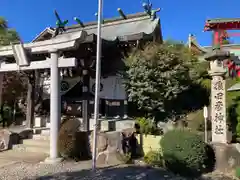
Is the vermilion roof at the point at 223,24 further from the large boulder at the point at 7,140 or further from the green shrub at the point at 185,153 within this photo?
the large boulder at the point at 7,140

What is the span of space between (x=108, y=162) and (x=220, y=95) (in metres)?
3.98

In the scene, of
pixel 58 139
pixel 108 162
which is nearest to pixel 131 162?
pixel 108 162

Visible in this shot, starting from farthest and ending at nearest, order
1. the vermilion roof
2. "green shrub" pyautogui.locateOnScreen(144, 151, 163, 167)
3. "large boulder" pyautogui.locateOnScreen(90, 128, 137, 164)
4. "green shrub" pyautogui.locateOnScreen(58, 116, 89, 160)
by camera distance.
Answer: the vermilion roof < "green shrub" pyautogui.locateOnScreen(58, 116, 89, 160) < "large boulder" pyautogui.locateOnScreen(90, 128, 137, 164) < "green shrub" pyautogui.locateOnScreen(144, 151, 163, 167)

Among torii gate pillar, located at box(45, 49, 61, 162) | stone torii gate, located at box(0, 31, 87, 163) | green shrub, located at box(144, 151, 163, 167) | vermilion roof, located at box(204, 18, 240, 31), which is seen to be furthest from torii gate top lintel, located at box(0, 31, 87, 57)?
vermilion roof, located at box(204, 18, 240, 31)

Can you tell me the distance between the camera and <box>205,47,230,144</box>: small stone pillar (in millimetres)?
7781

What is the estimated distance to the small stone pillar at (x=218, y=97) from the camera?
7781mm

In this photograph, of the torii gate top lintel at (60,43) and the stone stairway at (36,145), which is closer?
the torii gate top lintel at (60,43)

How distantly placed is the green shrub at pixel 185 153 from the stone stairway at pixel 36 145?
4870 mm

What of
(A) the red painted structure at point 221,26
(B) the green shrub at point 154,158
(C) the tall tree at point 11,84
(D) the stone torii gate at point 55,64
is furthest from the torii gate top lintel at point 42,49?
(A) the red painted structure at point 221,26

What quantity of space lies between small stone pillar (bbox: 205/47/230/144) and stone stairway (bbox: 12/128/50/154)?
601cm

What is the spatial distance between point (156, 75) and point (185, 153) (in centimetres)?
370

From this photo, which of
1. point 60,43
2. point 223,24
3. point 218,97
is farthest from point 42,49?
point 223,24

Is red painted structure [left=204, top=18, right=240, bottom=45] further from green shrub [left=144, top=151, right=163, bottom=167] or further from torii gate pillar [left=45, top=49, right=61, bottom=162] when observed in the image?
torii gate pillar [left=45, top=49, right=61, bottom=162]

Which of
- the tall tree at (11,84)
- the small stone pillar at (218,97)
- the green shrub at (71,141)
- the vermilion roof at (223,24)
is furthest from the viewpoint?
the vermilion roof at (223,24)
